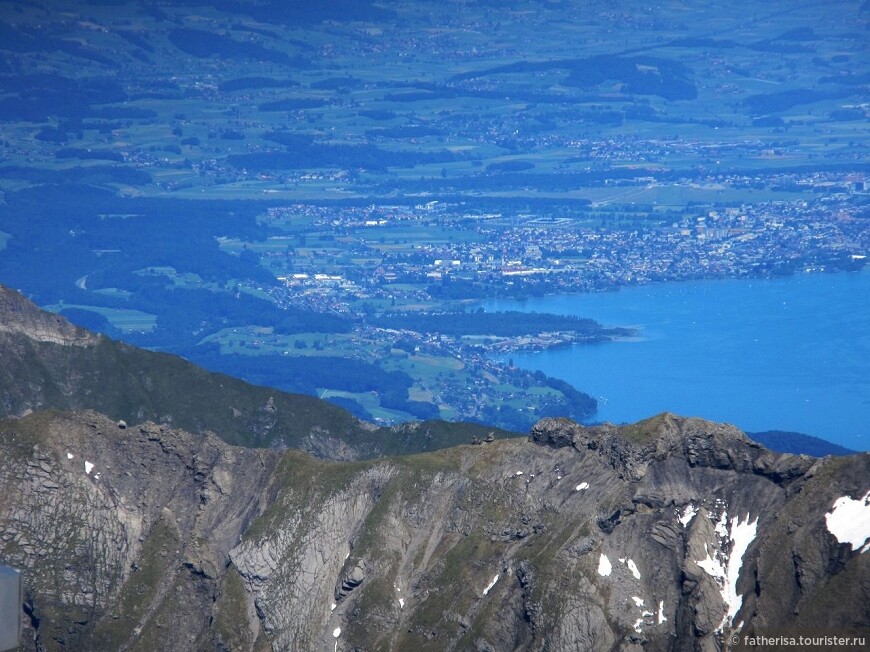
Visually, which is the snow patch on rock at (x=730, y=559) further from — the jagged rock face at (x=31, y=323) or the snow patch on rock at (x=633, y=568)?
the jagged rock face at (x=31, y=323)

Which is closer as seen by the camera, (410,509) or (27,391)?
(410,509)

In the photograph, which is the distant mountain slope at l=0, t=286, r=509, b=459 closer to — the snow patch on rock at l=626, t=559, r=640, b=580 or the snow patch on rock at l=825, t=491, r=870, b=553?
the snow patch on rock at l=626, t=559, r=640, b=580

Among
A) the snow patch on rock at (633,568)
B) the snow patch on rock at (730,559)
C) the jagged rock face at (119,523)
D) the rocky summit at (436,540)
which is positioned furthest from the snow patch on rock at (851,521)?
the jagged rock face at (119,523)

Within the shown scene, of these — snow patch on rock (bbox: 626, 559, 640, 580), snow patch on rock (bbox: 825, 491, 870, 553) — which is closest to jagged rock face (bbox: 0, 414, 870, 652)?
snow patch on rock (bbox: 626, 559, 640, 580)

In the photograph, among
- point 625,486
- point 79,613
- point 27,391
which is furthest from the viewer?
point 27,391

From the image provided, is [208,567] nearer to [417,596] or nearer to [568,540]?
[417,596]

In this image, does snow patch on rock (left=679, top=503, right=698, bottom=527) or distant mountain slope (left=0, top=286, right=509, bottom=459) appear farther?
distant mountain slope (left=0, top=286, right=509, bottom=459)

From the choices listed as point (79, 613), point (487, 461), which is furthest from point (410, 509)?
point (79, 613)
